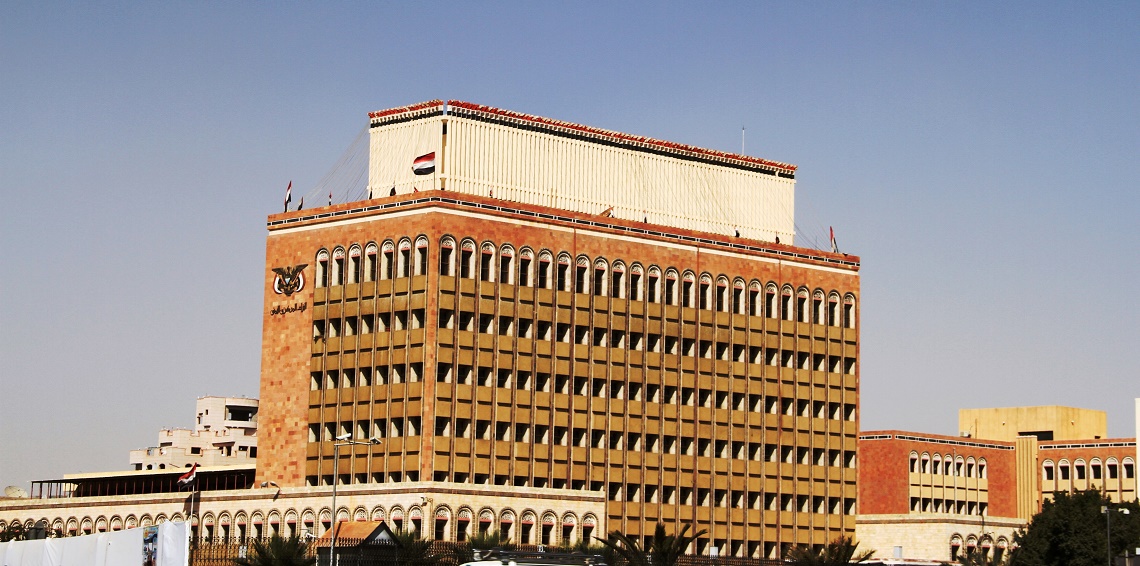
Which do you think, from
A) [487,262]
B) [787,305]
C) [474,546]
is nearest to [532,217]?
[487,262]

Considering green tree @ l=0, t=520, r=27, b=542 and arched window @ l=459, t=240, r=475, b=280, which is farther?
green tree @ l=0, t=520, r=27, b=542

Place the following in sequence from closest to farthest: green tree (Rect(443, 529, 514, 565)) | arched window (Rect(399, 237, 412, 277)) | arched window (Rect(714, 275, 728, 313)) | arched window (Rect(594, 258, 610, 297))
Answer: green tree (Rect(443, 529, 514, 565)) < arched window (Rect(399, 237, 412, 277)) < arched window (Rect(594, 258, 610, 297)) < arched window (Rect(714, 275, 728, 313))

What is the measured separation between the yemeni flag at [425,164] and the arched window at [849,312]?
137 feet

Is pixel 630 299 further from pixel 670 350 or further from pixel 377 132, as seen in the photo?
pixel 377 132

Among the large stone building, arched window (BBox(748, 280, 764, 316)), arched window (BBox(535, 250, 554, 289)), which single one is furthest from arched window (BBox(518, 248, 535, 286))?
arched window (BBox(748, 280, 764, 316))

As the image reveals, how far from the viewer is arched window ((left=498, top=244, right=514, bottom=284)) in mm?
145250

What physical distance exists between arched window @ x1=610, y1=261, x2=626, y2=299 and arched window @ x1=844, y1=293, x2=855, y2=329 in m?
24.5

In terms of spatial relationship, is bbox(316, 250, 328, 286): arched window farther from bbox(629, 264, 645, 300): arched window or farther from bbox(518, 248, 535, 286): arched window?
bbox(629, 264, 645, 300): arched window

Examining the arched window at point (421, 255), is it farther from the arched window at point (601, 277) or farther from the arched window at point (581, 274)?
the arched window at point (601, 277)

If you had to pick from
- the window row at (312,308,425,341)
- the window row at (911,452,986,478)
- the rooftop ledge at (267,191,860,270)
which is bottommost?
the window row at (911,452,986,478)

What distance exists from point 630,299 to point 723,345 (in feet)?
34.3

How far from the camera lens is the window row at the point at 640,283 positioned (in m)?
144

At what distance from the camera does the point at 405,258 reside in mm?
143875

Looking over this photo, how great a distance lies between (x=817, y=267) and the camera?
6501 inches
